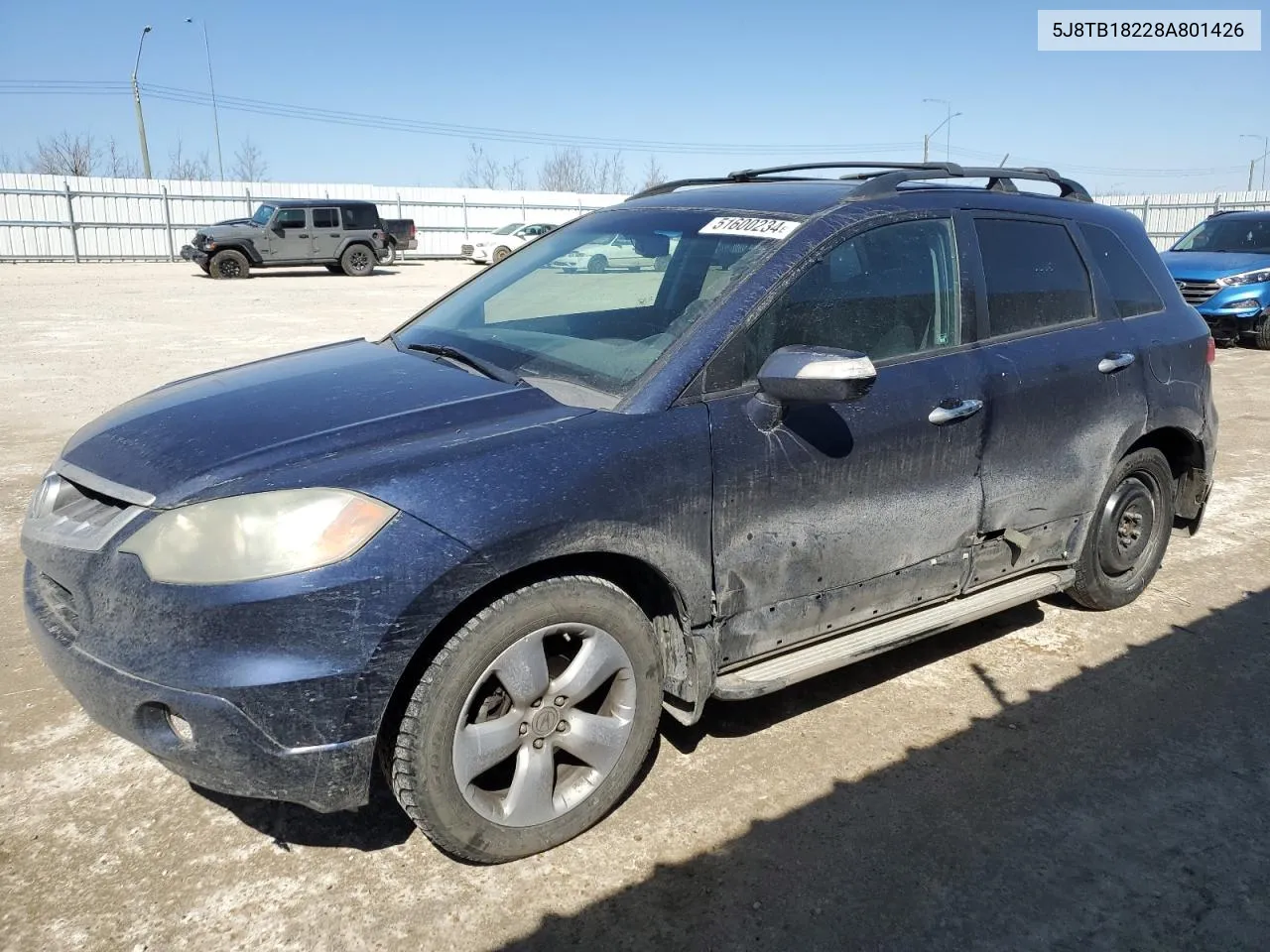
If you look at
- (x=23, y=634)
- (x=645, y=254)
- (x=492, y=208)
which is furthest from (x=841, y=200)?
(x=492, y=208)

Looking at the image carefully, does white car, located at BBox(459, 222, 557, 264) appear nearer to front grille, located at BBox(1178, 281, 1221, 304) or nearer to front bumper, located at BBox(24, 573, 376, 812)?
front grille, located at BBox(1178, 281, 1221, 304)

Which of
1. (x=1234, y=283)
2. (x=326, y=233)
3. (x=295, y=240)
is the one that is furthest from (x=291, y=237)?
(x=1234, y=283)

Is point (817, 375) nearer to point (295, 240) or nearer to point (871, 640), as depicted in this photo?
point (871, 640)

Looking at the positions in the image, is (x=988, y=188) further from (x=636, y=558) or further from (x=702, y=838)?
(x=702, y=838)

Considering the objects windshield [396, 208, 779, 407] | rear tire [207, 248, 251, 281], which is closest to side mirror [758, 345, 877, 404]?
windshield [396, 208, 779, 407]

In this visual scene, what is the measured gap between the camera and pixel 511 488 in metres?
2.49

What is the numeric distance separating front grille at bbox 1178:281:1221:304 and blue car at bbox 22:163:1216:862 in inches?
380

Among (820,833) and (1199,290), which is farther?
(1199,290)

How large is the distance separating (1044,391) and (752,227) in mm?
1311

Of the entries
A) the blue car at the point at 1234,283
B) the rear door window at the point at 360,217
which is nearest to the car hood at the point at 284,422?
the blue car at the point at 1234,283

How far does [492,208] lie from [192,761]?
1537 inches

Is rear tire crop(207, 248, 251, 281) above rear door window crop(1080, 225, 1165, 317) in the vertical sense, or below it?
above

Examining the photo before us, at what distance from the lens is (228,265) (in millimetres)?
24734

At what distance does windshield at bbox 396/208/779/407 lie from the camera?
3055 millimetres
